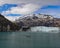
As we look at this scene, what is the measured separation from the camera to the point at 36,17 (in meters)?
100

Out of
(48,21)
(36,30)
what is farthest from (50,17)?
(36,30)

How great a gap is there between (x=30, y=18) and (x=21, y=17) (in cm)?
423

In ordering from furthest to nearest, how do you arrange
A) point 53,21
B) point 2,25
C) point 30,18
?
1. point 30,18
2. point 53,21
3. point 2,25

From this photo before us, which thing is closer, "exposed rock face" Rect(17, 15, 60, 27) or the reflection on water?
the reflection on water

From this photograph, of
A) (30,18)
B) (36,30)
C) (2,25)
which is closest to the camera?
(2,25)

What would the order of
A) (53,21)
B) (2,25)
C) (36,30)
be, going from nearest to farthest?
(2,25) → (36,30) → (53,21)

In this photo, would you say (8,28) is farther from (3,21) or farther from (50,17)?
(50,17)

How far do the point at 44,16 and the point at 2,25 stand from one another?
34.4 metres

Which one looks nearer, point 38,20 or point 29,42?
point 29,42

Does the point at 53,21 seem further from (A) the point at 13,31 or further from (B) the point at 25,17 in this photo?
(A) the point at 13,31

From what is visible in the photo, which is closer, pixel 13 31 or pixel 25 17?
pixel 13 31

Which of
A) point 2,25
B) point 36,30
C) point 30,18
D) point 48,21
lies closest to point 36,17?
point 30,18

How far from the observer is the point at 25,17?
10162 cm

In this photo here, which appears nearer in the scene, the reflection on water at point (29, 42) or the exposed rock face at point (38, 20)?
the reflection on water at point (29, 42)
